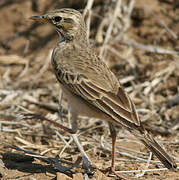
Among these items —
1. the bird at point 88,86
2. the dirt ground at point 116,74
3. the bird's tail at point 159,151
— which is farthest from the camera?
the dirt ground at point 116,74

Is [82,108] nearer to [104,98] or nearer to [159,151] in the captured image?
[104,98]

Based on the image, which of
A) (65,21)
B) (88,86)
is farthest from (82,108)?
(65,21)

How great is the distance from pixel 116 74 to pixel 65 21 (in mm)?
2453

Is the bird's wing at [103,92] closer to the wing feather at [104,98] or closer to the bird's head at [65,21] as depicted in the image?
the wing feather at [104,98]

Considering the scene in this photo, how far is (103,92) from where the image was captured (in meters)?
4.12

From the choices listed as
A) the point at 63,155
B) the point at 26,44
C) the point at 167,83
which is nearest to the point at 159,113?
the point at 167,83

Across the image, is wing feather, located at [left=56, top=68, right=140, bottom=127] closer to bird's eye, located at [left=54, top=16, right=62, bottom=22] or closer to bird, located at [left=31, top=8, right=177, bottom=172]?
bird, located at [left=31, top=8, right=177, bottom=172]

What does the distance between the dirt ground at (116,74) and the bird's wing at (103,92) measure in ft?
2.32

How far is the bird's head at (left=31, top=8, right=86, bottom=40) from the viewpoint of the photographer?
480cm

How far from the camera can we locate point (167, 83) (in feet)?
22.5

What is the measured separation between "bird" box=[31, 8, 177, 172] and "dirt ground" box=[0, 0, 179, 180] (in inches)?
22.5

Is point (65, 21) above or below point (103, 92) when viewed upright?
above

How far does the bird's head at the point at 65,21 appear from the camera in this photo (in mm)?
4801

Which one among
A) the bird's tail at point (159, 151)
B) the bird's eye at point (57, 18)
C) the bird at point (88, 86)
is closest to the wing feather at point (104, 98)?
the bird at point (88, 86)
